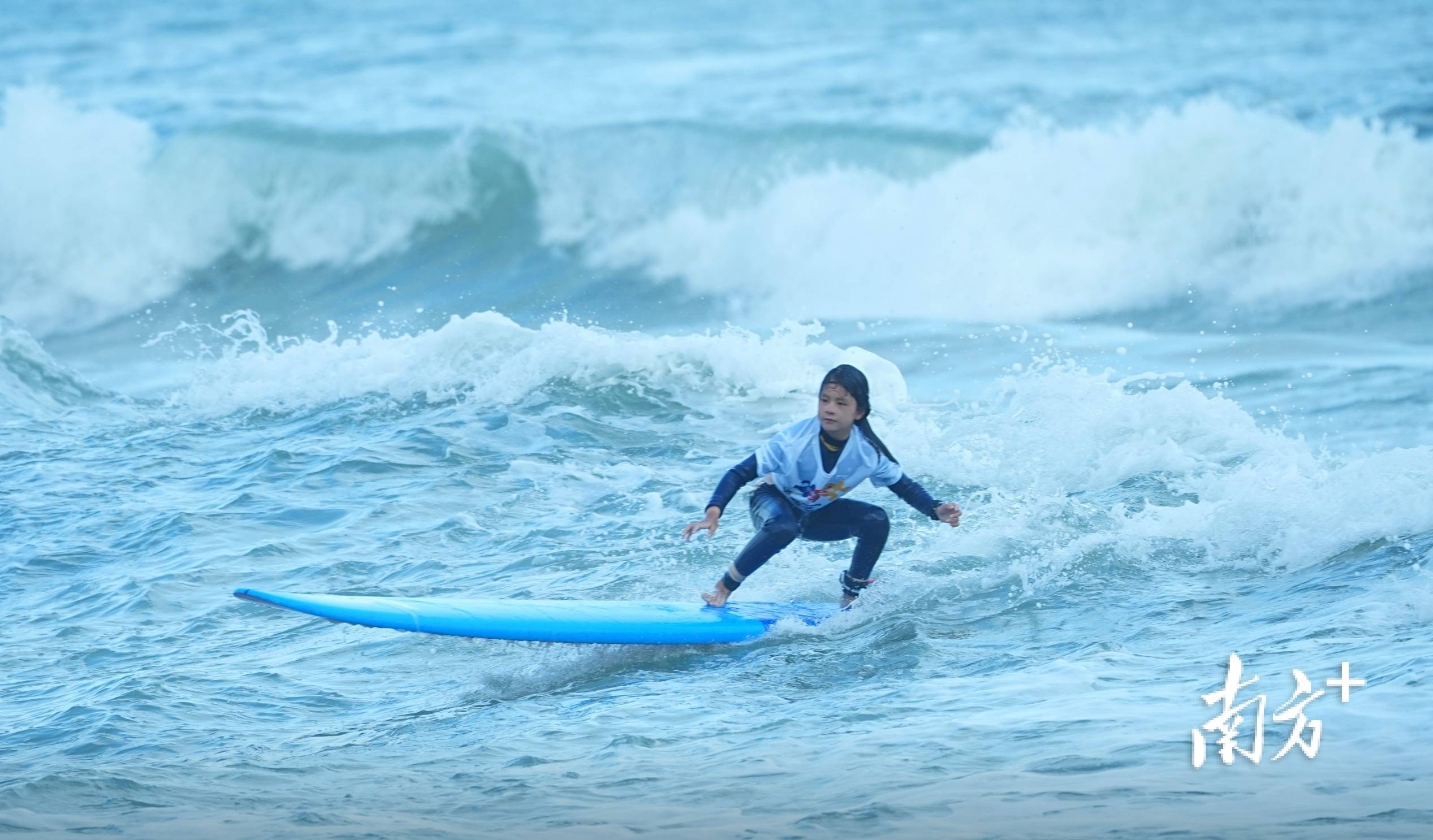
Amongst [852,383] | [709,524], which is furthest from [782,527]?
[852,383]

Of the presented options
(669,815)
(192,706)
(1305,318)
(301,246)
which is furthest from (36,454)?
(1305,318)

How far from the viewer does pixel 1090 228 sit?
1717cm

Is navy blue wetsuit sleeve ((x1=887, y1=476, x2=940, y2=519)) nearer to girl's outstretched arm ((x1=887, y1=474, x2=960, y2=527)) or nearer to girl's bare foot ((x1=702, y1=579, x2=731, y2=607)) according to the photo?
girl's outstretched arm ((x1=887, y1=474, x2=960, y2=527))

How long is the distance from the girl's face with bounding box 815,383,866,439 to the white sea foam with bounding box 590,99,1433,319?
28.4 ft

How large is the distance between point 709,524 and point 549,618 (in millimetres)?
748

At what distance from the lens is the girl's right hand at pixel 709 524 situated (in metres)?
6.56

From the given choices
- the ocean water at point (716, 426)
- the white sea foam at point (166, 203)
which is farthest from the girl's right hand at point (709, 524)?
the white sea foam at point (166, 203)

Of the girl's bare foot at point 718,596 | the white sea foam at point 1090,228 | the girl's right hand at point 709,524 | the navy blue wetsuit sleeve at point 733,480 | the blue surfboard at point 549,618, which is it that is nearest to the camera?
the blue surfboard at point 549,618

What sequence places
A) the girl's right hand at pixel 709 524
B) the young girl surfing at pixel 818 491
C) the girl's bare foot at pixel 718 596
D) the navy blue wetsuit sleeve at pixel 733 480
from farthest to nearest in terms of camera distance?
the girl's bare foot at pixel 718 596 → the young girl surfing at pixel 818 491 → the navy blue wetsuit sleeve at pixel 733 480 → the girl's right hand at pixel 709 524

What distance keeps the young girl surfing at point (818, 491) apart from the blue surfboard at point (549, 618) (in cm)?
22

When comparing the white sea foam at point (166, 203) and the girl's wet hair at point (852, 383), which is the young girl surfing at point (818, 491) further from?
the white sea foam at point (166, 203)

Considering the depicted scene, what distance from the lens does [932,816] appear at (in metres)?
4.74

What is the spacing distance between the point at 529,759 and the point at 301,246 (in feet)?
47.2

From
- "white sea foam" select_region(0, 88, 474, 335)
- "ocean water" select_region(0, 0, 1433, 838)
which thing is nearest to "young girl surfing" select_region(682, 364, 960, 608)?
"ocean water" select_region(0, 0, 1433, 838)
